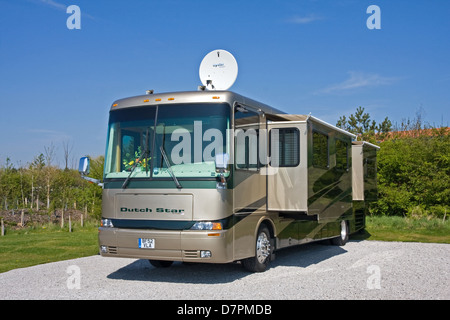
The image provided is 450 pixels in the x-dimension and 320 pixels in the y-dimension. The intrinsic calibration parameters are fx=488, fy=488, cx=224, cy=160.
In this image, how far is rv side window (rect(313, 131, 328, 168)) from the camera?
30.4ft

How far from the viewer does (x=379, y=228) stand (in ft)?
53.7

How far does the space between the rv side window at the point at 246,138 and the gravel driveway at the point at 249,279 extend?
1848mm

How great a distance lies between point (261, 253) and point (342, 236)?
5.17 m

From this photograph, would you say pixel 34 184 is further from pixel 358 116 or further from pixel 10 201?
pixel 358 116

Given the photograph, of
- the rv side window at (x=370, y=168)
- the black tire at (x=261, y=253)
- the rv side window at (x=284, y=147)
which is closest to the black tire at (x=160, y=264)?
the black tire at (x=261, y=253)

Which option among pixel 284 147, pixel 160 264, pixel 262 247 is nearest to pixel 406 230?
pixel 284 147

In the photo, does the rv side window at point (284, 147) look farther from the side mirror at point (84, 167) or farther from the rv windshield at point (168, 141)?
the side mirror at point (84, 167)

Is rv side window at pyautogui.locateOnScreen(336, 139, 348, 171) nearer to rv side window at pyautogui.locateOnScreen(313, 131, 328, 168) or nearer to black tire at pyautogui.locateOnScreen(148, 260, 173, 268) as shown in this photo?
rv side window at pyautogui.locateOnScreen(313, 131, 328, 168)

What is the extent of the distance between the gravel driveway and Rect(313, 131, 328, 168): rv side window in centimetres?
197

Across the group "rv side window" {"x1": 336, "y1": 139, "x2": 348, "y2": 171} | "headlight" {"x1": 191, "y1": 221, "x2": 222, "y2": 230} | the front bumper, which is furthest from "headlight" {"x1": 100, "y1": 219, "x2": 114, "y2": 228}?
"rv side window" {"x1": 336, "y1": 139, "x2": 348, "y2": 171}

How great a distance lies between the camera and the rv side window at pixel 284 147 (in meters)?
8.66

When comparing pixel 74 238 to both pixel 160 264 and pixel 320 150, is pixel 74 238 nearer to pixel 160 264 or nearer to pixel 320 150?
pixel 160 264

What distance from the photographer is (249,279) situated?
25.3 feet
